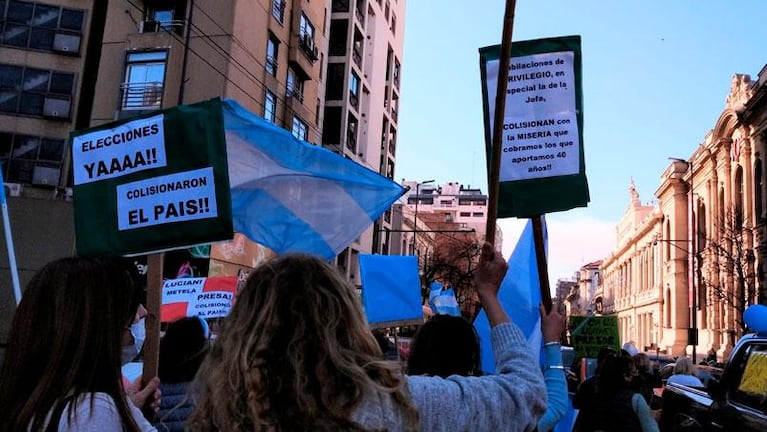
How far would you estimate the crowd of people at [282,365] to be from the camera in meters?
1.71

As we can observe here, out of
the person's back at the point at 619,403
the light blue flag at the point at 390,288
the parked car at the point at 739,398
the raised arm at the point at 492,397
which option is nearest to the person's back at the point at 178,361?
the raised arm at the point at 492,397

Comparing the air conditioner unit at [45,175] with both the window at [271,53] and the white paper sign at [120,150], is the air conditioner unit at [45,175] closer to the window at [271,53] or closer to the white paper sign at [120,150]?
the window at [271,53]

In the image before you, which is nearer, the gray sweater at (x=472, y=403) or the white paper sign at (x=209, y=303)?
the gray sweater at (x=472, y=403)

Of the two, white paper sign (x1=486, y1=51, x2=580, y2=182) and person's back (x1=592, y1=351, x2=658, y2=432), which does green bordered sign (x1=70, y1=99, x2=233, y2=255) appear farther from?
person's back (x1=592, y1=351, x2=658, y2=432)

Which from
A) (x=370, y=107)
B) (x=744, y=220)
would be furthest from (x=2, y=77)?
(x=744, y=220)

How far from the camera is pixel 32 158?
82.9 feet

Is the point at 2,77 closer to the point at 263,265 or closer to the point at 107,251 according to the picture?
the point at 107,251

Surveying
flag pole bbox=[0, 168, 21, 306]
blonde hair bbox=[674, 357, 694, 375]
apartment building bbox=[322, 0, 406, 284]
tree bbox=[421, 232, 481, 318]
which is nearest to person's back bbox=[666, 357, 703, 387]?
blonde hair bbox=[674, 357, 694, 375]

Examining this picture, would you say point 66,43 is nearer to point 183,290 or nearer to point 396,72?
point 183,290

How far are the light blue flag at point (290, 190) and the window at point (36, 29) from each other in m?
24.1

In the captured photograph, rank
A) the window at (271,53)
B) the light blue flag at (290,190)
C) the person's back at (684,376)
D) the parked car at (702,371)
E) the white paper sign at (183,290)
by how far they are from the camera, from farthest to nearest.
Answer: the window at (271,53)
the parked car at (702,371)
the white paper sign at (183,290)
the person's back at (684,376)
the light blue flag at (290,190)

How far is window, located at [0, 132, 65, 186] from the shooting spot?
2517 cm

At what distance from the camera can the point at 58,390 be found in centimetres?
214

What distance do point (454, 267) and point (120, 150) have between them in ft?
160
